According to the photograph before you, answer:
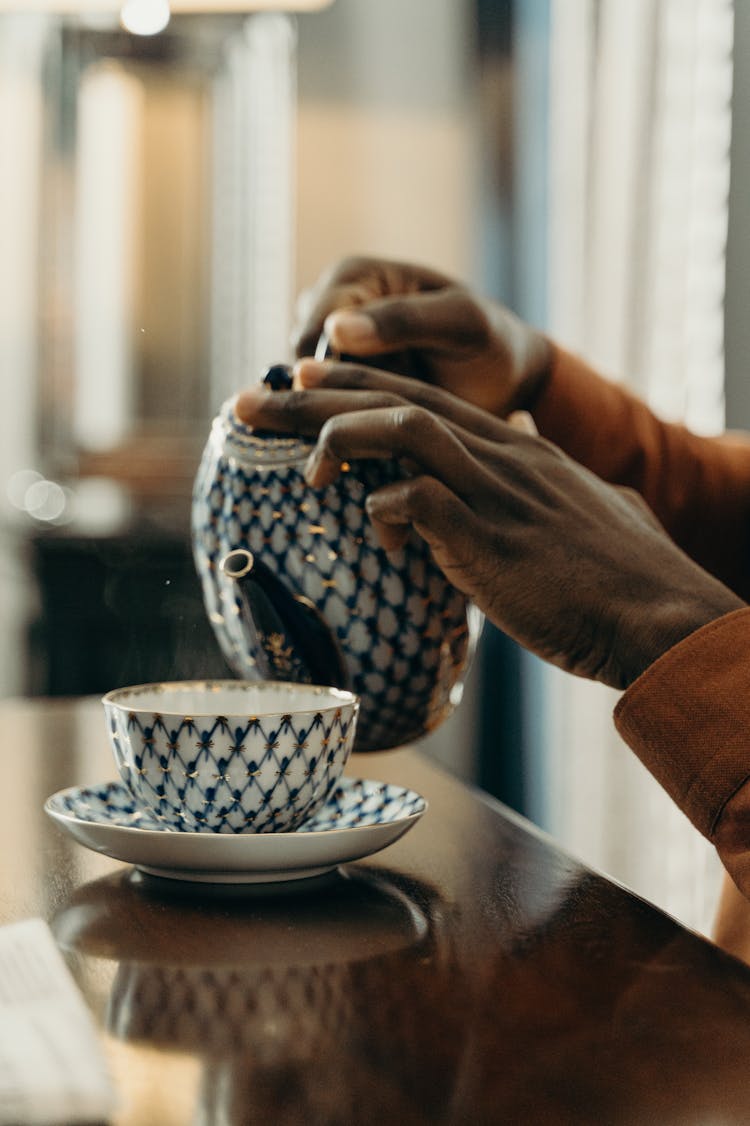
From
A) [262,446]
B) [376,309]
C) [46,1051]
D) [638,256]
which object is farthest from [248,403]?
[638,256]

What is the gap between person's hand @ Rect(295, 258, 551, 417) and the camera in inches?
30.5

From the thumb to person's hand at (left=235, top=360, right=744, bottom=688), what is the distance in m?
0.07

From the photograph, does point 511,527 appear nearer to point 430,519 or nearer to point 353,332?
point 430,519

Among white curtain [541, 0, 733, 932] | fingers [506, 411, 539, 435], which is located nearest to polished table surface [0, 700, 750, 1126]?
fingers [506, 411, 539, 435]

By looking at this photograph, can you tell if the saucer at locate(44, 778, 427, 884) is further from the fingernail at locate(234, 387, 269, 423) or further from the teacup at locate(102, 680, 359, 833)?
the fingernail at locate(234, 387, 269, 423)

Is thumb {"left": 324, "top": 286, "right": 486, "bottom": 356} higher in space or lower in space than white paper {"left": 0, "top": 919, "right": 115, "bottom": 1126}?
higher

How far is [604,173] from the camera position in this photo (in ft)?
6.24

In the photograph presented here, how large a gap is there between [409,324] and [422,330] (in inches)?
0.8

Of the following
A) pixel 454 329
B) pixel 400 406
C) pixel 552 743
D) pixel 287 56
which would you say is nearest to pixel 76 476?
pixel 287 56

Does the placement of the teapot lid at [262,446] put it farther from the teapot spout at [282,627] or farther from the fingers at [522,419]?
the fingers at [522,419]

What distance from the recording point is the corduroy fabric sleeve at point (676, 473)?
110 centimetres

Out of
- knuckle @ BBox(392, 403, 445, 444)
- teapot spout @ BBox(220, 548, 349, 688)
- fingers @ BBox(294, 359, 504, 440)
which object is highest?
fingers @ BBox(294, 359, 504, 440)

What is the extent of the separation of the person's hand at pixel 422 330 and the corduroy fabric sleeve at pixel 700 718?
276 millimetres

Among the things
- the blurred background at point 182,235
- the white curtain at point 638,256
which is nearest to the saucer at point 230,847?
the white curtain at point 638,256
